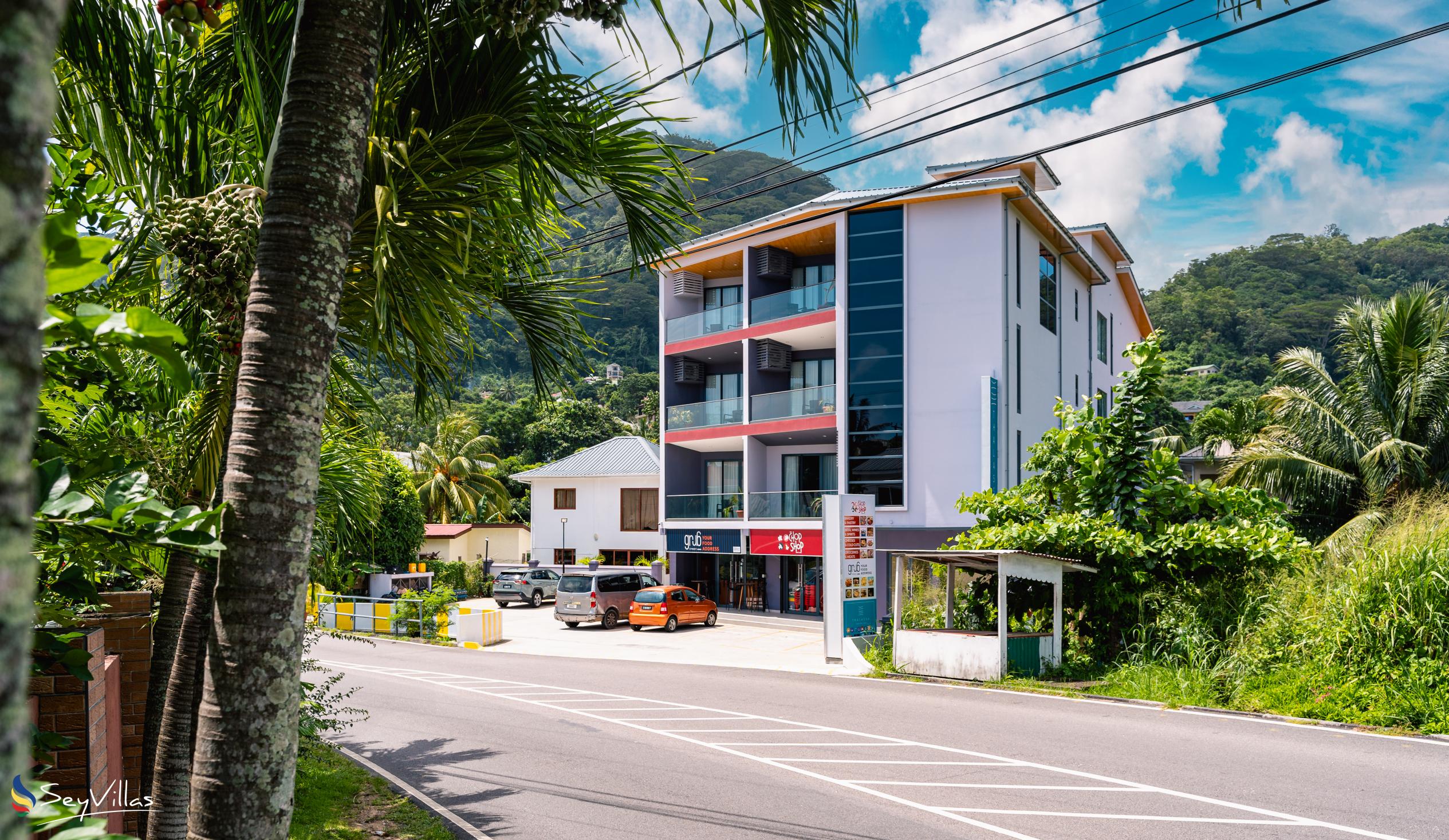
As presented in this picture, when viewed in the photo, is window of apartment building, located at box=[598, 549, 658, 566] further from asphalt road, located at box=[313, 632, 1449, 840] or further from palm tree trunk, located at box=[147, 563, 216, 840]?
palm tree trunk, located at box=[147, 563, 216, 840]

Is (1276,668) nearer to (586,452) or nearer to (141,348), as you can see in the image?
(141,348)

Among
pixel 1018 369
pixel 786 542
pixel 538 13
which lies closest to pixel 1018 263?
pixel 1018 369

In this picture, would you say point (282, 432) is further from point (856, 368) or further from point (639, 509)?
point (639, 509)

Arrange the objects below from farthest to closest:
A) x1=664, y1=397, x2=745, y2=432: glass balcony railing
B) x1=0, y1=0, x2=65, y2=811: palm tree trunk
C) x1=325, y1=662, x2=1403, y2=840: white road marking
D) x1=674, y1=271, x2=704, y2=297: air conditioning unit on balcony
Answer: x1=674, y1=271, x2=704, y2=297: air conditioning unit on balcony < x1=664, y1=397, x2=745, y2=432: glass balcony railing < x1=325, y1=662, x2=1403, y2=840: white road marking < x1=0, y1=0, x2=65, y2=811: palm tree trunk

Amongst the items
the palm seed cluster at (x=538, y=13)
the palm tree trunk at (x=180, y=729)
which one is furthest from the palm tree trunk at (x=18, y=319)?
the palm tree trunk at (x=180, y=729)

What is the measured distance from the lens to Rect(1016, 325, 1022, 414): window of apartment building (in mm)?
29188

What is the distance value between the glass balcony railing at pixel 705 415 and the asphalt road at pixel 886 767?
53.6 ft

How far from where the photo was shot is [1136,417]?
695 inches

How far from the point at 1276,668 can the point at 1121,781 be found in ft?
19.3

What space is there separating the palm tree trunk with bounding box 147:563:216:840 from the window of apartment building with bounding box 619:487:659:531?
36876mm

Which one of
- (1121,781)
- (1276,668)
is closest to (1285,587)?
(1276,668)

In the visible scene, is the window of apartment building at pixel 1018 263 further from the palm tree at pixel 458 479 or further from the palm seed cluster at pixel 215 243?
the palm tree at pixel 458 479

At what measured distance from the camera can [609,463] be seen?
1672 inches

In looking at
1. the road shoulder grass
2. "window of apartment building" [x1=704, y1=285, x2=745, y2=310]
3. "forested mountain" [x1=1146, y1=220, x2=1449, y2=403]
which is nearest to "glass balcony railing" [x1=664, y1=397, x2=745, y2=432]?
"window of apartment building" [x1=704, y1=285, x2=745, y2=310]
